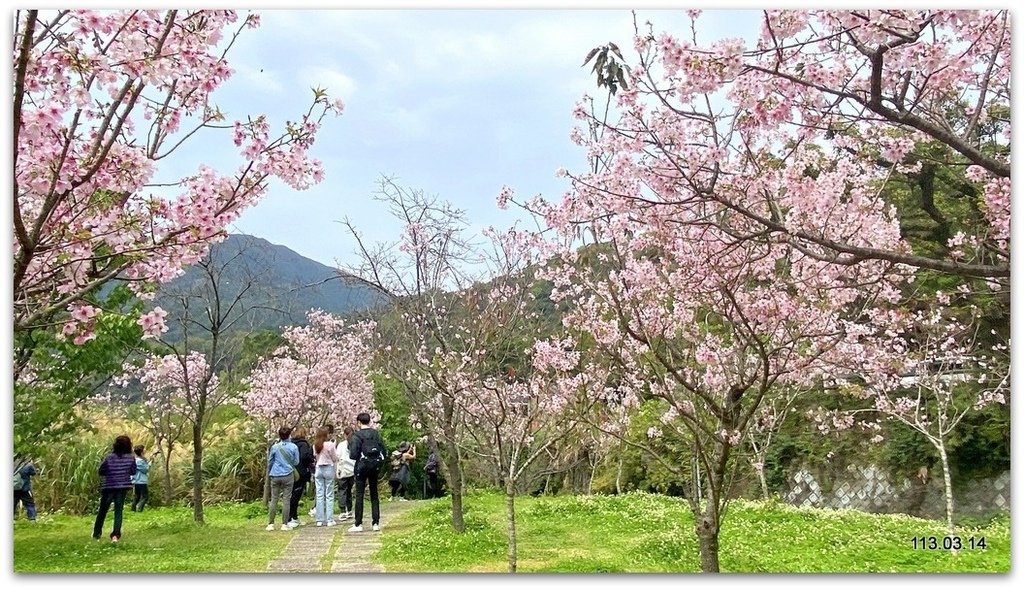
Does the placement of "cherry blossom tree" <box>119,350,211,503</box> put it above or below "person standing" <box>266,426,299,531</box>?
above

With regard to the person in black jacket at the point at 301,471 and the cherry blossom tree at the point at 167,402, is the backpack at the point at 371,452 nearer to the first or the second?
the person in black jacket at the point at 301,471

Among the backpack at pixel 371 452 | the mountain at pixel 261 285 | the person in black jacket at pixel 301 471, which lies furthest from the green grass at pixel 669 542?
the mountain at pixel 261 285

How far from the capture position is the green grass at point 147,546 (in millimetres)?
3201

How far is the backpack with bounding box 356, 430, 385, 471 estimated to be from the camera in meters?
4.61

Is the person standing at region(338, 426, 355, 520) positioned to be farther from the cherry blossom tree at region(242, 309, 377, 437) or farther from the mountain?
the cherry blossom tree at region(242, 309, 377, 437)

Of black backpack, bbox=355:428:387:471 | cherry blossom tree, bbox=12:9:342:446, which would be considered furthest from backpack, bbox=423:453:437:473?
cherry blossom tree, bbox=12:9:342:446

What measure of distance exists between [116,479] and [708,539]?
3271 millimetres

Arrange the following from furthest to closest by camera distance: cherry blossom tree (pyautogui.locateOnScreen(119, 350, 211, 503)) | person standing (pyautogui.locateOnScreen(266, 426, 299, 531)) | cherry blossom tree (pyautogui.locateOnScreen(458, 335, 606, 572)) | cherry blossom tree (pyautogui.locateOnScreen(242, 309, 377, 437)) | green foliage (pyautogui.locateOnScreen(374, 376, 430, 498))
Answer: green foliage (pyautogui.locateOnScreen(374, 376, 430, 498))
cherry blossom tree (pyautogui.locateOnScreen(242, 309, 377, 437))
cherry blossom tree (pyautogui.locateOnScreen(119, 350, 211, 503))
person standing (pyautogui.locateOnScreen(266, 426, 299, 531))
cherry blossom tree (pyautogui.locateOnScreen(458, 335, 606, 572))

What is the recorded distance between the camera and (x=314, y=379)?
26.1 ft

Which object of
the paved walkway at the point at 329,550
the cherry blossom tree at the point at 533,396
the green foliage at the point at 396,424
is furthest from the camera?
the green foliage at the point at 396,424

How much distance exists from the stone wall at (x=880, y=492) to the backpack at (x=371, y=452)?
12.9ft

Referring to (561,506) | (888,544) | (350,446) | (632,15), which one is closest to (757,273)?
(632,15)

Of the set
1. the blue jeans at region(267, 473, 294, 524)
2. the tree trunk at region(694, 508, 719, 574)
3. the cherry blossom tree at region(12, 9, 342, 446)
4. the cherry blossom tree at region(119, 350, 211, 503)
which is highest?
the cherry blossom tree at region(12, 9, 342, 446)

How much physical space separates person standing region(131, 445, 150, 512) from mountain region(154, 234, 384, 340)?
1357 mm
